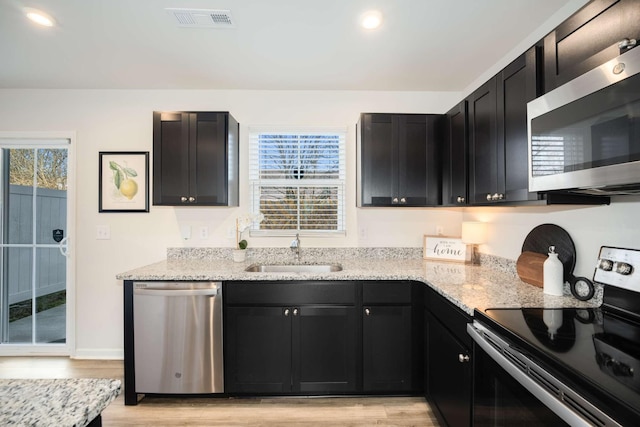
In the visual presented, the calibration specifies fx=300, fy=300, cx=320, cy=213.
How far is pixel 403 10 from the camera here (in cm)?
175

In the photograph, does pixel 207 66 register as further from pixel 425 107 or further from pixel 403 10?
pixel 425 107

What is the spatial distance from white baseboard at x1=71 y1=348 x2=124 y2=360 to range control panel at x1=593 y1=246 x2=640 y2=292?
361 centimetres

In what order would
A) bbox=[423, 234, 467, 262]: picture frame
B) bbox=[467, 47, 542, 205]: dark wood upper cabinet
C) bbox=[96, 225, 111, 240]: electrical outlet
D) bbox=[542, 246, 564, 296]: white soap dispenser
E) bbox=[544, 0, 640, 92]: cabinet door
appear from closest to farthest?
bbox=[544, 0, 640, 92]: cabinet door < bbox=[467, 47, 542, 205]: dark wood upper cabinet < bbox=[542, 246, 564, 296]: white soap dispenser < bbox=[423, 234, 467, 262]: picture frame < bbox=[96, 225, 111, 240]: electrical outlet

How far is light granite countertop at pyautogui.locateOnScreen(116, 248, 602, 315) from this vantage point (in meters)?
1.58

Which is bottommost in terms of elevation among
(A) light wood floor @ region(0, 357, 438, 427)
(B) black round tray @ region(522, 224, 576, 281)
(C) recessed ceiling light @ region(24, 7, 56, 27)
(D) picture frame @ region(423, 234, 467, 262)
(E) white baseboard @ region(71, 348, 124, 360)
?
(A) light wood floor @ region(0, 357, 438, 427)

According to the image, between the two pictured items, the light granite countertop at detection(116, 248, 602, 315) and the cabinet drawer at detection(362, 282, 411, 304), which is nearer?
the light granite countertop at detection(116, 248, 602, 315)

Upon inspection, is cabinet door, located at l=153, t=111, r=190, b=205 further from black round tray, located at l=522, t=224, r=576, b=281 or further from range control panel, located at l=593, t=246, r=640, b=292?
range control panel, located at l=593, t=246, r=640, b=292

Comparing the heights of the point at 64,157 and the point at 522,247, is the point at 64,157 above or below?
above

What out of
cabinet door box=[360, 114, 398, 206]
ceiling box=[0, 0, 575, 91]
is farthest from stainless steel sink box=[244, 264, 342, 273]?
ceiling box=[0, 0, 575, 91]

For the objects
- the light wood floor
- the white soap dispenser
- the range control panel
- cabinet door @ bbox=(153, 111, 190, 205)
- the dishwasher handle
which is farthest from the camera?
cabinet door @ bbox=(153, 111, 190, 205)

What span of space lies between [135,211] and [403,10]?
2712mm

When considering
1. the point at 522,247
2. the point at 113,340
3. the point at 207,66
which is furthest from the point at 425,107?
the point at 113,340

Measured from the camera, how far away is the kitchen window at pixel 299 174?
113 inches

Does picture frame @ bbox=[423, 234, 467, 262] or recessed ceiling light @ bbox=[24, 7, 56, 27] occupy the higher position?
recessed ceiling light @ bbox=[24, 7, 56, 27]
